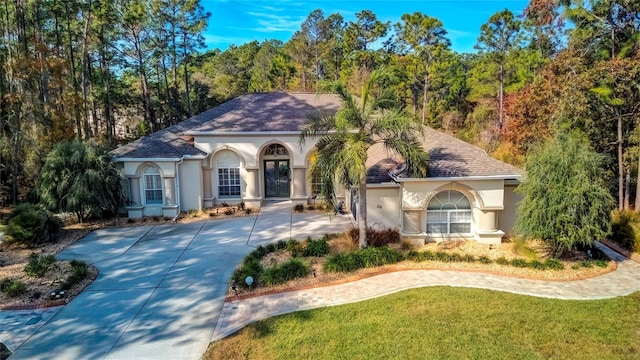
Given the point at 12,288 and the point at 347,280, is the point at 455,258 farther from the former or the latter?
the point at 12,288

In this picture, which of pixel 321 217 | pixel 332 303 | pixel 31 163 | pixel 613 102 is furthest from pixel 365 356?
pixel 31 163

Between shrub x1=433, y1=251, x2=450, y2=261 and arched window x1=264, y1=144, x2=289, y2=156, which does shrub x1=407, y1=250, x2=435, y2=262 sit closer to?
shrub x1=433, y1=251, x2=450, y2=261

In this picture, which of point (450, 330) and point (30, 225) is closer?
point (450, 330)

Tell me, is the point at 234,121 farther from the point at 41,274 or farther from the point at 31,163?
the point at 41,274

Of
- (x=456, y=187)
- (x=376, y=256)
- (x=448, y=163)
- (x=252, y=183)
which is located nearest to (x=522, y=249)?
(x=456, y=187)

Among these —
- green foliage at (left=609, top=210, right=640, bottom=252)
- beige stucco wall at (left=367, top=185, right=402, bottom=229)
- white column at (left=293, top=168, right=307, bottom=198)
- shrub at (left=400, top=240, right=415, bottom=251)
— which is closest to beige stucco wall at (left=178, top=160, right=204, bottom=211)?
white column at (left=293, top=168, right=307, bottom=198)

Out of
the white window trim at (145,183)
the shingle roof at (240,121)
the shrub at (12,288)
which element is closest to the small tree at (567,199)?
the shingle roof at (240,121)

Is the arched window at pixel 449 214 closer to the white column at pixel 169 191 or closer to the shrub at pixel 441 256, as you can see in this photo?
the shrub at pixel 441 256
